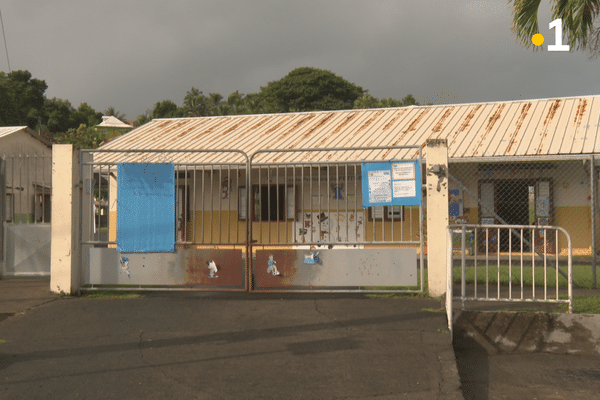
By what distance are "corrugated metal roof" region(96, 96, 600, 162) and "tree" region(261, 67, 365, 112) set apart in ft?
90.9

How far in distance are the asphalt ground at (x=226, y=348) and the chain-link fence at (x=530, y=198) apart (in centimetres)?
912

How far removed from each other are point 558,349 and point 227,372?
3.67 meters

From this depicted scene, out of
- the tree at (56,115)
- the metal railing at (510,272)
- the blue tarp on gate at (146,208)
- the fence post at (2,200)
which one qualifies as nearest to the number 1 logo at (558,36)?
the metal railing at (510,272)

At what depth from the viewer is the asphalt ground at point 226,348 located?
432 cm

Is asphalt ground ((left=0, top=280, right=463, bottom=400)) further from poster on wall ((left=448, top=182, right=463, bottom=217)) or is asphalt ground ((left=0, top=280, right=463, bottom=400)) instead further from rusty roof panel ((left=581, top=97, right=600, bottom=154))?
poster on wall ((left=448, top=182, right=463, bottom=217))

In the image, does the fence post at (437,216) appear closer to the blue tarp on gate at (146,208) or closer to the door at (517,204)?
the blue tarp on gate at (146,208)

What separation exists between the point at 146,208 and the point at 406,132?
32.3 ft

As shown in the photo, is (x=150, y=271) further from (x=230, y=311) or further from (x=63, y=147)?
(x=63, y=147)

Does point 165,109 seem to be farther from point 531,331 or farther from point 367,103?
point 531,331

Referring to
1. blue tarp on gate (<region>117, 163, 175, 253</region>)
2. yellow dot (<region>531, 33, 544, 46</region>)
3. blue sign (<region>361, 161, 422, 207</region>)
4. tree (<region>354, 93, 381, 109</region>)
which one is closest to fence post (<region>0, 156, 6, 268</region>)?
blue tarp on gate (<region>117, 163, 175, 253</region>)

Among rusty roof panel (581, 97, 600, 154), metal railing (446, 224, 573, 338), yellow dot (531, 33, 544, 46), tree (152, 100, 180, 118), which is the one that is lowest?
metal railing (446, 224, 573, 338)

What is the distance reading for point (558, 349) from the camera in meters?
5.92

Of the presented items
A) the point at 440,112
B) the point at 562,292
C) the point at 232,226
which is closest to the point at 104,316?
the point at 562,292

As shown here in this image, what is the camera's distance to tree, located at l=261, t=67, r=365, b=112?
155ft
